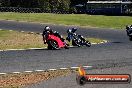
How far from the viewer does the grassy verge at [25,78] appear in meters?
12.2

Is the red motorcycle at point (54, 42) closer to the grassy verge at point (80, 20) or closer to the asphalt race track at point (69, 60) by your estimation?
the asphalt race track at point (69, 60)

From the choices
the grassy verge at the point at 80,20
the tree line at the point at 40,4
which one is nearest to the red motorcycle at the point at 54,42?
the grassy verge at the point at 80,20

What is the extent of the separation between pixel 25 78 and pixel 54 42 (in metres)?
8.60

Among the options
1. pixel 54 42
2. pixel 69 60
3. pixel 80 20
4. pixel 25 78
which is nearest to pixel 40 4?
pixel 80 20

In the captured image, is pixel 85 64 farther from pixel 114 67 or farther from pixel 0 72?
pixel 0 72

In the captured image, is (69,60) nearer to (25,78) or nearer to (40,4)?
(25,78)

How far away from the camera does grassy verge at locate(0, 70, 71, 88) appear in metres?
12.2

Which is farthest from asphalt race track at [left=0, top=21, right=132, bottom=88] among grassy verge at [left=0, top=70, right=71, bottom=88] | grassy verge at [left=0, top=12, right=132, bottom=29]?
grassy verge at [left=0, top=12, right=132, bottom=29]

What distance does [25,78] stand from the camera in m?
13.2

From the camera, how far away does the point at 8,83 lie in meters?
12.4

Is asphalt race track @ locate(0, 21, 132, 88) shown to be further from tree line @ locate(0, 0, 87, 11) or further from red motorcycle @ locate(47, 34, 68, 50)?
tree line @ locate(0, 0, 87, 11)

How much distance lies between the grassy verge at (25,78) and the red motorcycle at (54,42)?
22.6 feet

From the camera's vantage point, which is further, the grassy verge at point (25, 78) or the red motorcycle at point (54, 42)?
the red motorcycle at point (54, 42)

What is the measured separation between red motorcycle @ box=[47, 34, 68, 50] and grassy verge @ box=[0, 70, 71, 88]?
6.89 meters
